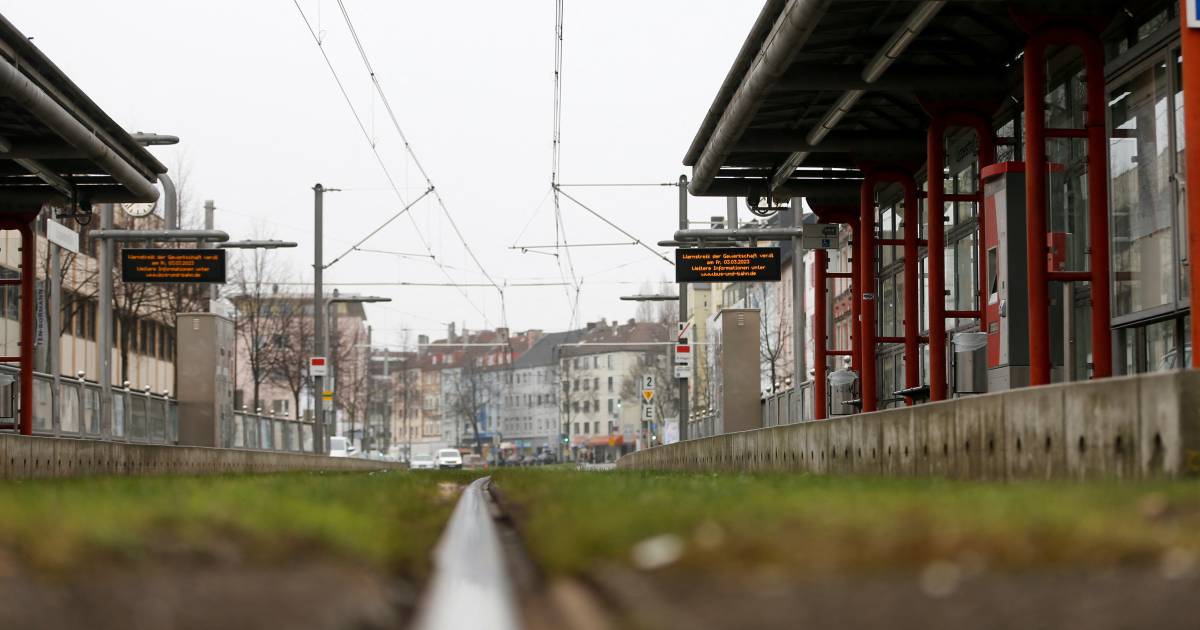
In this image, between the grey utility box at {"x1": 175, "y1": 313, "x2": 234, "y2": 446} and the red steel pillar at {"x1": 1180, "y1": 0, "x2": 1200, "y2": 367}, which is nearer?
the red steel pillar at {"x1": 1180, "y1": 0, "x2": 1200, "y2": 367}

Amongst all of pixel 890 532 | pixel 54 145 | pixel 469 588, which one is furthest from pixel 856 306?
pixel 469 588

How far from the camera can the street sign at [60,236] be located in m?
28.1

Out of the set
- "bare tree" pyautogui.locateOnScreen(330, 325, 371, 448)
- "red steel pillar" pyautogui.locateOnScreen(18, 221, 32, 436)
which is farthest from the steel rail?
"bare tree" pyautogui.locateOnScreen(330, 325, 371, 448)

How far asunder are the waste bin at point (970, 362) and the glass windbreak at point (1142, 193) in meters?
4.10

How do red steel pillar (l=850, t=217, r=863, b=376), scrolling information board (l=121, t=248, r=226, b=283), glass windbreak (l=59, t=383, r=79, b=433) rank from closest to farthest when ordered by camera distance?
1. red steel pillar (l=850, t=217, r=863, b=376)
2. glass windbreak (l=59, t=383, r=79, b=433)
3. scrolling information board (l=121, t=248, r=226, b=283)

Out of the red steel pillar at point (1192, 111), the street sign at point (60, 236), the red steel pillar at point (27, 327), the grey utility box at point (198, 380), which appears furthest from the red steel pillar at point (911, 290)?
the grey utility box at point (198, 380)

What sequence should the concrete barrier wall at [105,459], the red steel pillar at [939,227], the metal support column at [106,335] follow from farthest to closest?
the metal support column at [106,335]
the red steel pillar at [939,227]
the concrete barrier wall at [105,459]

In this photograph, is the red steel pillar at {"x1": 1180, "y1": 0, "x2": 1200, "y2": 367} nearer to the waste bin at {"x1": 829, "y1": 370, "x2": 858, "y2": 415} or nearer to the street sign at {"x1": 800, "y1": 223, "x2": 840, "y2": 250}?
the waste bin at {"x1": 829, "y1": 370, "x2": 858, "y2": 415}

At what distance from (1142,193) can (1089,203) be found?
77cm

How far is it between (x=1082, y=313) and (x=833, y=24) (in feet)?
13.8

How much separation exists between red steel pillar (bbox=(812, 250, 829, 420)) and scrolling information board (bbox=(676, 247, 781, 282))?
6.92 meters

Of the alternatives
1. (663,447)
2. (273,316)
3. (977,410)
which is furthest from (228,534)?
(273,316)

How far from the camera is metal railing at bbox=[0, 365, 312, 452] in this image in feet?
99.0

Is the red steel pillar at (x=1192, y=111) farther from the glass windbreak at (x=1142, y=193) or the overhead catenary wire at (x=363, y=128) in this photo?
the overhead catenary wire at (x=363, y=128)
